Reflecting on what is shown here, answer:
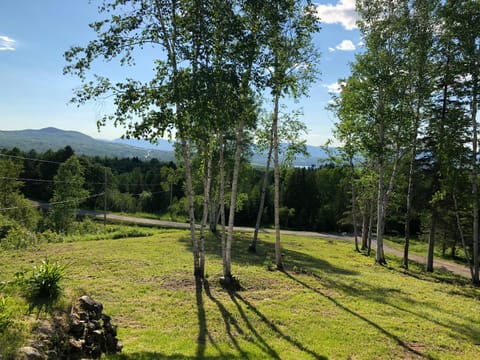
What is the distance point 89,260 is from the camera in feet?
45.3

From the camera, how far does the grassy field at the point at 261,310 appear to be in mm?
6793

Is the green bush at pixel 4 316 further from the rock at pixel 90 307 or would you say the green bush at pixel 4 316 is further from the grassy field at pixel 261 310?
the rock at pixel 90 307

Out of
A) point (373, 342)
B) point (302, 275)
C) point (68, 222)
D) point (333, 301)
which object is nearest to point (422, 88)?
point (302, 275)

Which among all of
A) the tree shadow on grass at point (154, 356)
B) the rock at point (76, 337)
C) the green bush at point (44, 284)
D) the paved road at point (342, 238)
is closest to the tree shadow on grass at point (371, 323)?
the tree shadow on grass at point (154, 356)

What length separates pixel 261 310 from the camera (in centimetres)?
918

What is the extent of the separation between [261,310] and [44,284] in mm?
5470

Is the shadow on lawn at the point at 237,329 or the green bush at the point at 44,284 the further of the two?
the shadow on lawn at the point at 237,329

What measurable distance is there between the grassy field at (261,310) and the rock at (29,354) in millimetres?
210

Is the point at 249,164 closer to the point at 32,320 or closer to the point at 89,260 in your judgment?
the point at 89,260

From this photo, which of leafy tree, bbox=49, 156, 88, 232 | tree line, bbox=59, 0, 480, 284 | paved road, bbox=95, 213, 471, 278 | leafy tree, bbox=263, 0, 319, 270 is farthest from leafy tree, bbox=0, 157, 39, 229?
leafy tree, bbox=263, 0, 319, 270

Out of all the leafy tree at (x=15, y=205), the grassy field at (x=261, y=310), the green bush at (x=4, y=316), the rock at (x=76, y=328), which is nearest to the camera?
the green bush at (x=4, y=316)

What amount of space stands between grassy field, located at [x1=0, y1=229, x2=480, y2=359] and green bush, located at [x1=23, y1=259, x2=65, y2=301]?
226 millimetres

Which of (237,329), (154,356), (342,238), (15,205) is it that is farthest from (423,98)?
(15,205)

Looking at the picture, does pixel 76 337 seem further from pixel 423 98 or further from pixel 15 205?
pixel 15 205
